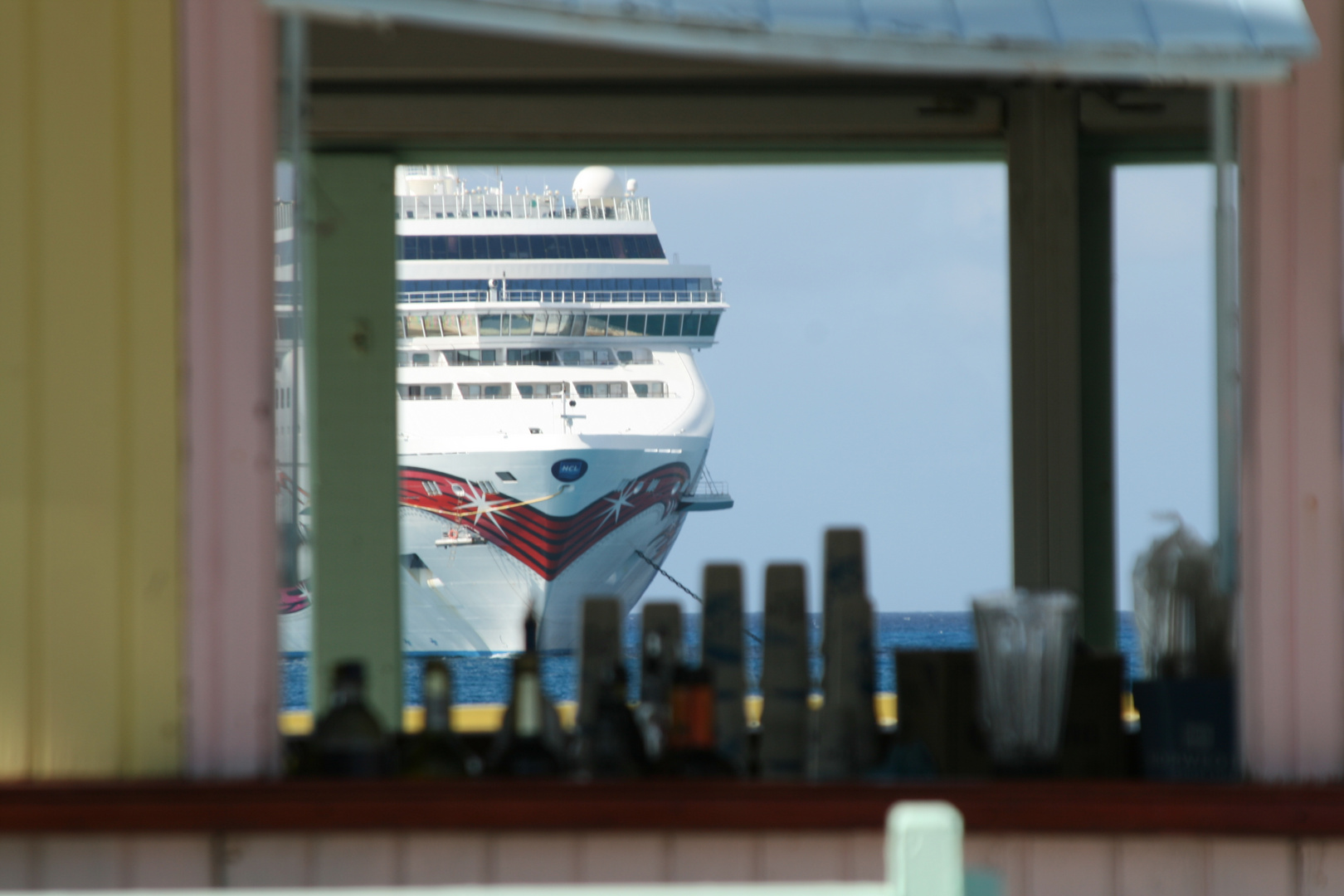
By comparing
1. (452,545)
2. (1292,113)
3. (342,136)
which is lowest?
(452,545)

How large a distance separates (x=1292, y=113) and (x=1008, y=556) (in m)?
2.51

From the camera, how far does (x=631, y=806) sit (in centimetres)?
148

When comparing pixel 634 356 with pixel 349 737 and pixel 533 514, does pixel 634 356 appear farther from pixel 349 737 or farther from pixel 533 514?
pixel 349 737

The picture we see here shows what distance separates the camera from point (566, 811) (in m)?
1.48

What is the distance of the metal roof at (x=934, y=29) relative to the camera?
1.17 m

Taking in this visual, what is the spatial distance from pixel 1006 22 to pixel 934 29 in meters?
0.07

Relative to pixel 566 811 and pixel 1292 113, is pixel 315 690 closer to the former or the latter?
pixel 566 811

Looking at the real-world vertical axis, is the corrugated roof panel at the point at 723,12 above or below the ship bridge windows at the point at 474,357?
below

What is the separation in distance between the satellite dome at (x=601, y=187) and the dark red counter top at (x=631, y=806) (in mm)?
27910

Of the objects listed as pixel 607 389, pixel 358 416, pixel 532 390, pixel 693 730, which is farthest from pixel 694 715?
pixel 607 389

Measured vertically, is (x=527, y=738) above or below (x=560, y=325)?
below

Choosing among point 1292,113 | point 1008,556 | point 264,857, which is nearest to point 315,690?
point 264,857

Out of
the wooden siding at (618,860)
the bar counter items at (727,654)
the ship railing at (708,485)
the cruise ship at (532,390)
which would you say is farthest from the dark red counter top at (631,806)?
the ship railing at (708,485)

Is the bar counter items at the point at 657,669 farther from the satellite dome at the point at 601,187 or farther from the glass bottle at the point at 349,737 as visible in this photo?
the satellite dome at the point at 601,187
